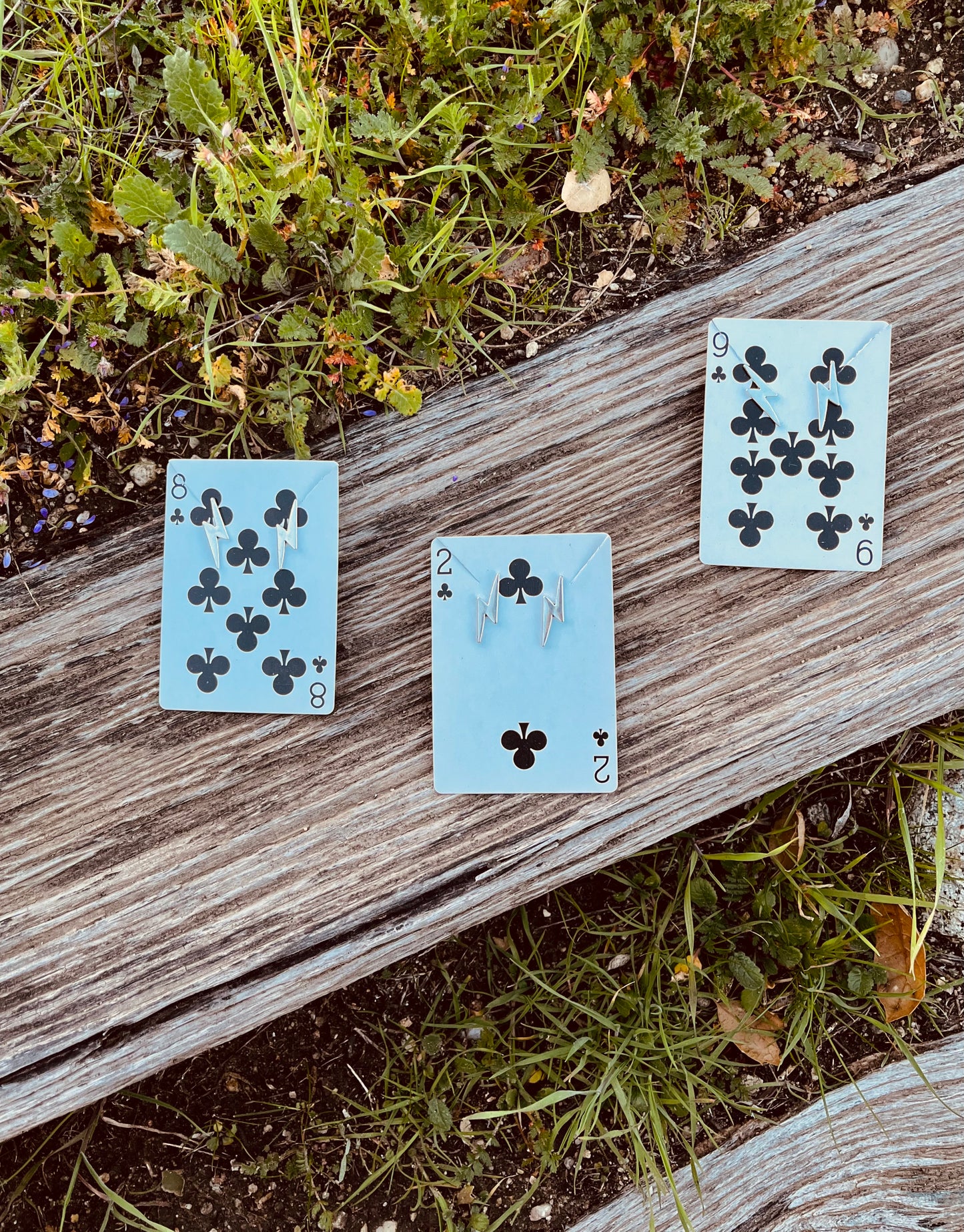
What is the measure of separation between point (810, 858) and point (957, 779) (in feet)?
1.84

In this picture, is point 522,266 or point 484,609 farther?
point 522,266

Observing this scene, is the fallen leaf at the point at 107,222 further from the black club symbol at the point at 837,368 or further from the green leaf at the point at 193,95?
the black club symbol at the point at 837,368

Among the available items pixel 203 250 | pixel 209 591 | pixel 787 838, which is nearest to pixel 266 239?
pixel 203 250

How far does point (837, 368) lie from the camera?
6.61 ft

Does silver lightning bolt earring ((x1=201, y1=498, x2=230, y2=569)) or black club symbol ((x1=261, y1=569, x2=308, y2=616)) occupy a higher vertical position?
silver lightning bolt earring ((x1=201, y1=498, x2=230, y2=569))

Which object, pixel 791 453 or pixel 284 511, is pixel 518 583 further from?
pixel 791 453

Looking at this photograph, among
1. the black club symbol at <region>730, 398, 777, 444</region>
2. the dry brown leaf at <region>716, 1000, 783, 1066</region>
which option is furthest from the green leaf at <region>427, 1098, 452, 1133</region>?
the black club symbol at <region>730, 398, 777, 444</region>

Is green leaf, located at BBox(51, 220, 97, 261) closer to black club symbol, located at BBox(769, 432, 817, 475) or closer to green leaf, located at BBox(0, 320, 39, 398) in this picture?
green leaf, located at BBox(0, 320, 39, 398)

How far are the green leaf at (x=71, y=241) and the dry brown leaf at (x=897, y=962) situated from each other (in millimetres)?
2722

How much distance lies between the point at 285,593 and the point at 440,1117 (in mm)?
1583

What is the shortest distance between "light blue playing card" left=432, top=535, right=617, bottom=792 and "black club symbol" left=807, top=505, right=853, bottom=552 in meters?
0.52

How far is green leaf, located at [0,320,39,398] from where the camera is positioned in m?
1.89

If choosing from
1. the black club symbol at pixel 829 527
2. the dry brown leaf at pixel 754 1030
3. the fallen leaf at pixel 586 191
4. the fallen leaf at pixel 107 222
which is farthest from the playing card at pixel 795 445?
the fallen leaf at pixel 107 222

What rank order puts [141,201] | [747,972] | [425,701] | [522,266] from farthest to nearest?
[747,972] < [522,266] < [425,701] < [141,201]
